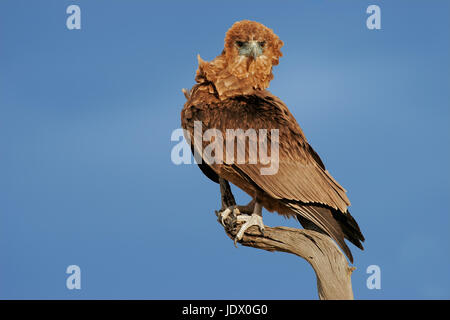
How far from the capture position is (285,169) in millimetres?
7910

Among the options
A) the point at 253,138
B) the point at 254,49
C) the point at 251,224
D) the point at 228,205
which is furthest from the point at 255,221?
the point at 254,49

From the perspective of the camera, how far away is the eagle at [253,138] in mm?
7785

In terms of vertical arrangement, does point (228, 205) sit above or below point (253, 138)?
below

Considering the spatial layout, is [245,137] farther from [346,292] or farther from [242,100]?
[346,292]

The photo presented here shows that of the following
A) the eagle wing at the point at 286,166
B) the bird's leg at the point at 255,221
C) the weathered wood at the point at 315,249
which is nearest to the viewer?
the weathered wood at the point at 315,249

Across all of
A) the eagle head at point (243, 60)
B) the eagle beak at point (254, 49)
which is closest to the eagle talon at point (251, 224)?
the eagle head at point (243, 60)

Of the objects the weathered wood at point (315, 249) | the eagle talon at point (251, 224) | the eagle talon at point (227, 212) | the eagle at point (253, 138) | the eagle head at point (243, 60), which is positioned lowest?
the weathered wood at point (315, 249)

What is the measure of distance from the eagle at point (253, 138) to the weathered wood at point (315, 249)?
0.39 ft

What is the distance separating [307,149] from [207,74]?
1.75 metres

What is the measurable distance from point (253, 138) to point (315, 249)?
169 cm

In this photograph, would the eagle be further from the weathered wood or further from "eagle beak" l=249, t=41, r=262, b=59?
the weathered wood

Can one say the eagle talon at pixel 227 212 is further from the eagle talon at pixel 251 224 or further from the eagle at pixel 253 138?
the eagle talon at pixel 251 224

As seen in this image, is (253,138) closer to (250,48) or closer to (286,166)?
(286,166)

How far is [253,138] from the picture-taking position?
7.97m
